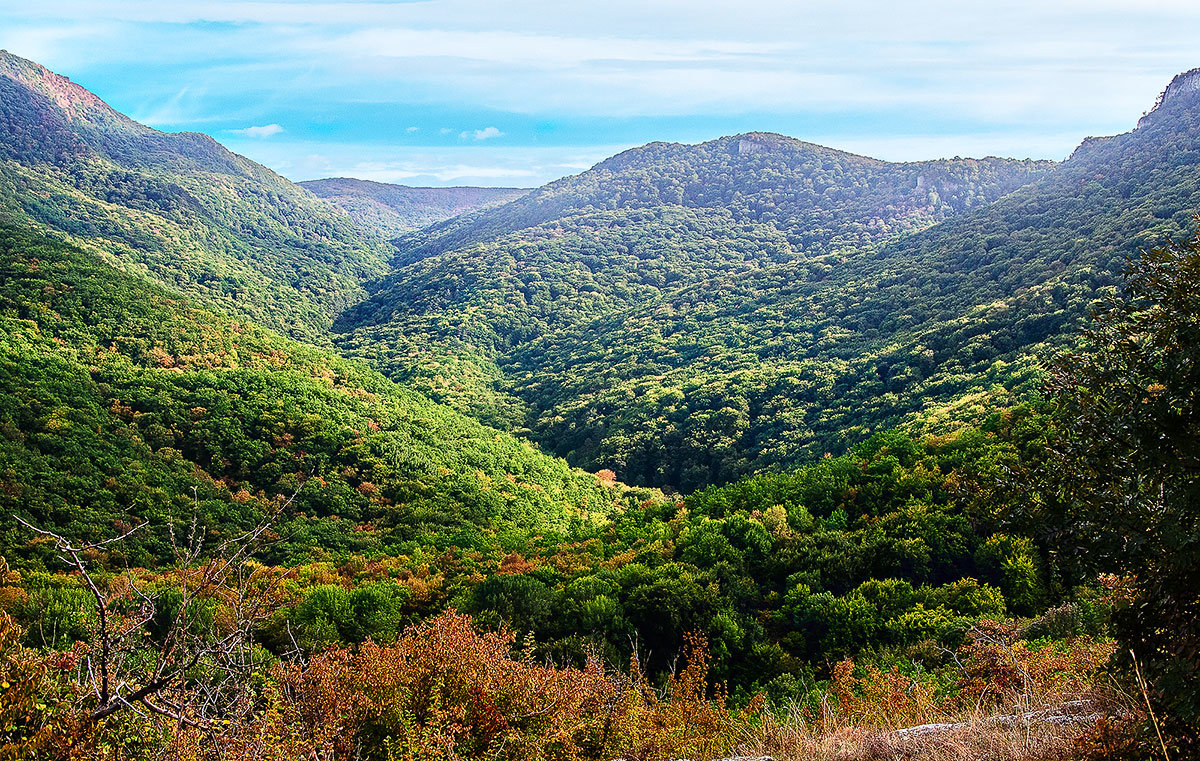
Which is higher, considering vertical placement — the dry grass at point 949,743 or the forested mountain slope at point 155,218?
the forested mountain slope at point 155,218

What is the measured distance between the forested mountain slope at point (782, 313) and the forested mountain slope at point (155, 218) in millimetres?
16267

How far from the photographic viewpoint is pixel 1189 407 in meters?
5.83

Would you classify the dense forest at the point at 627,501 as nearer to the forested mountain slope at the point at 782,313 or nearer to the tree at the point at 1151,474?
the tree at the point at 1151,474

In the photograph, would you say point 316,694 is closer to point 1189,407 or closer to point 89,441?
point 1189,407

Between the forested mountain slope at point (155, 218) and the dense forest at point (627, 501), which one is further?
the forested mountain slope at point (155, 218)

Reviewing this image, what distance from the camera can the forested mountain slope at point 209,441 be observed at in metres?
41.1

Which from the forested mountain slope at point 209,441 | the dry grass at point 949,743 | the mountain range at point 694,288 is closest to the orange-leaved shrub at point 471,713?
the dry grass at point 949,743

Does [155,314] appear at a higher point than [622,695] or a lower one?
higher

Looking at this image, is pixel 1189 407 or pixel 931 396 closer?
pixel 1189 407

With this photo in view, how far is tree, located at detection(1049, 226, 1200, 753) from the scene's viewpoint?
554cm

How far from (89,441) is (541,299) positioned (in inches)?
4505

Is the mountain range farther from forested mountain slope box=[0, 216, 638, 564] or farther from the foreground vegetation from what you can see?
the foreground vegetation

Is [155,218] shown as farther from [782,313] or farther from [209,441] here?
[782,313]

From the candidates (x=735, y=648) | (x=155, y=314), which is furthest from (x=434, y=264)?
(x=735, y=648)
